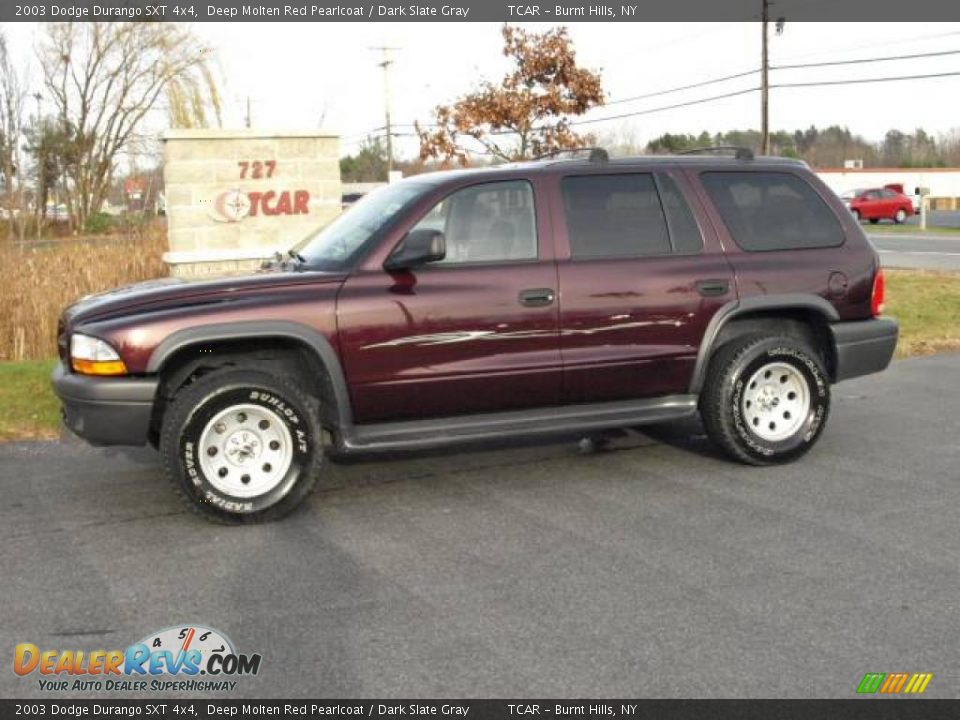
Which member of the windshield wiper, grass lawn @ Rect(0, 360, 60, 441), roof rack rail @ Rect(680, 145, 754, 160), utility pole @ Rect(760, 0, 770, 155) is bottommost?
grass lawn @ Rect(0, 360, 60, 441)

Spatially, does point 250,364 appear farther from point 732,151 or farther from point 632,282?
point 732,151

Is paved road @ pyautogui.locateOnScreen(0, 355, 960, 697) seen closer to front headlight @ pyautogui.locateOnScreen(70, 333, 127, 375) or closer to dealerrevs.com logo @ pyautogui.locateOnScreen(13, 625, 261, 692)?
dealerrevs.com logo @ pyautogui.locateOnScreen(13, 625, 261, 692)

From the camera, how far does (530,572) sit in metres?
4.66

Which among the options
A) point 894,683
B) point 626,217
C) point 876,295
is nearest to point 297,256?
point 626,217

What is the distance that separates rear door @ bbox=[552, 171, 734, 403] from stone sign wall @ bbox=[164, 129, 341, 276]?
6671mm

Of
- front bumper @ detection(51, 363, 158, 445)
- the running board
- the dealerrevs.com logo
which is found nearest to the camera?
the dealerrevs.com logo

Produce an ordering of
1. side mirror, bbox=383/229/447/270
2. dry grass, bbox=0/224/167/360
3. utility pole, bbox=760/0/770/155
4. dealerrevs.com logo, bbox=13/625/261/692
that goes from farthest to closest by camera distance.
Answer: utility pole, bbox=760/0/770/155, dry grass, bbox=0/224/167/360, side mirror, bbox=383/229/447/270, dealerrevs.com logo, bbox=13/625/261/692

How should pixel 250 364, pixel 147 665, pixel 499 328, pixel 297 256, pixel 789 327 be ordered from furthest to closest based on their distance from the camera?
pixel 789 327 < pixel 297 256 < pixel 499 328 < pixel 250 364 < pixel 147 665

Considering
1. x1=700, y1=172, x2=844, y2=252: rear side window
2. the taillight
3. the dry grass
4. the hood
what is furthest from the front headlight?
the dry grass

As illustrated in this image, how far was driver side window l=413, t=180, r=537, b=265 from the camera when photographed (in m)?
5.92

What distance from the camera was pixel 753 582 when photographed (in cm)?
448

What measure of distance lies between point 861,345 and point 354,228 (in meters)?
3.25

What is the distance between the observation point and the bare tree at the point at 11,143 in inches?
544

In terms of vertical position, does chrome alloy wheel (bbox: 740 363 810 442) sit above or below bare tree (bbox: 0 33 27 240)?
below
